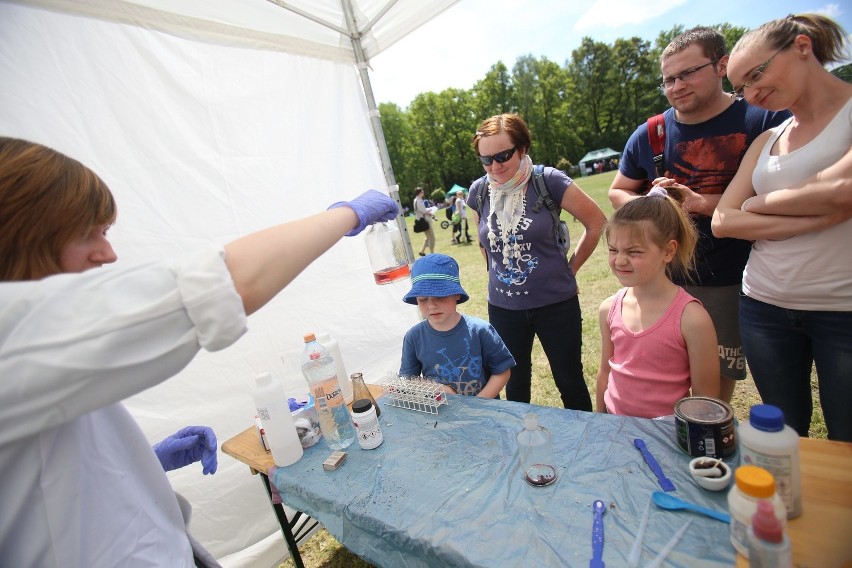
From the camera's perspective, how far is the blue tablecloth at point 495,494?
1.03 m

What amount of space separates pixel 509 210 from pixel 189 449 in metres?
2.14

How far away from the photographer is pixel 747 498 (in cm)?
80

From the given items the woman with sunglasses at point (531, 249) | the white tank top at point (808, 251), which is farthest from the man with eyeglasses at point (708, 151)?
the woman with sunglasses at point (531, 249)

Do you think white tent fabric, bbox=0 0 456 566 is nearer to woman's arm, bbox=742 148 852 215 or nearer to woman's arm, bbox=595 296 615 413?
woman's arm, bbox=595 296 615 413

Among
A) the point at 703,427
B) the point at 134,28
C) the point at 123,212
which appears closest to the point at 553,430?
the point at 703,427

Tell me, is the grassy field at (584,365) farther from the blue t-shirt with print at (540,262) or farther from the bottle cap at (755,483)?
the bottle cap at (755,483)

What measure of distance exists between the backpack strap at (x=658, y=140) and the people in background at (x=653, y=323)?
0.37 metres

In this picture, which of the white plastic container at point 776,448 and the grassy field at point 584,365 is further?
the grassy field at point 584,365

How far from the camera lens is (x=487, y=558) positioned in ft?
3.43

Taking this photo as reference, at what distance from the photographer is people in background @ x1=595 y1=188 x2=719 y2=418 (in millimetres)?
1660

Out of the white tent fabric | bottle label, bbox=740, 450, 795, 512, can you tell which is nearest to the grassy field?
the white tent fabric

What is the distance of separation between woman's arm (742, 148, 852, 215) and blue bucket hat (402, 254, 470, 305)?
53.7 inches

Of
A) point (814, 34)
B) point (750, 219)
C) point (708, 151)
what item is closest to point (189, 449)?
point (750, 219)

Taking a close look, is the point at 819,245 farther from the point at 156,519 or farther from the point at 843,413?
the point at 156,519
